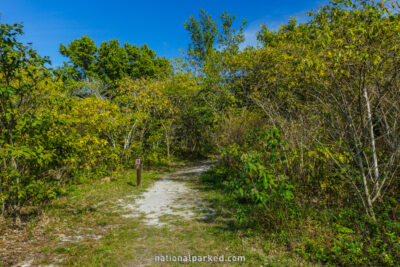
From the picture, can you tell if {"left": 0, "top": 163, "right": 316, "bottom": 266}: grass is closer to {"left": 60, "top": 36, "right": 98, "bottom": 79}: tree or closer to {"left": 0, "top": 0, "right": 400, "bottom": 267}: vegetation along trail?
{"left": 0, "top": 0, "right": 400, "bottom": 267}: vegetation along trail

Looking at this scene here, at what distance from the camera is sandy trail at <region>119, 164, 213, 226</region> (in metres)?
6.97

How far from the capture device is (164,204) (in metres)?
8.23

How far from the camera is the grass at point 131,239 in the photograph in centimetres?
Answer: 431

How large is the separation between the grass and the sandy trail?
28 cm

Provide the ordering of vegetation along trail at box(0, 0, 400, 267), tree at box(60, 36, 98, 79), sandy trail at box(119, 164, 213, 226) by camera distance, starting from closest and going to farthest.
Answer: vegetation along trail at box(0, 0, 400, 267), sandy trail at box(119, 164, 213, 226), tree at box(60, 36, 98, 79)

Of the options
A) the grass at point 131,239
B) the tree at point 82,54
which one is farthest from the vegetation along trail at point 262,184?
the tree at point 82,54

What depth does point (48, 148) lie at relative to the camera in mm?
6059

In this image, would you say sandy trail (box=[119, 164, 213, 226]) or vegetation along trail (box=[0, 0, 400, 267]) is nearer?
vegetation along trail (box=[0, 0, 400, 267])

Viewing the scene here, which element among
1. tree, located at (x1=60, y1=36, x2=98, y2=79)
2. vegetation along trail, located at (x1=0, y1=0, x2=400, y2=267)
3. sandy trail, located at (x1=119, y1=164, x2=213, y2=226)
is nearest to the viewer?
vegetation along trail, located at (x1=0, y1=0, x2=400, y2=267)

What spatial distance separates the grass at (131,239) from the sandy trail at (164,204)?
282 millimetres

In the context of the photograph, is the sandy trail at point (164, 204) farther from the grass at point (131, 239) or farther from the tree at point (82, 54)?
the tree at point (82, 54)

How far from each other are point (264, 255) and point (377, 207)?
9.34 feet

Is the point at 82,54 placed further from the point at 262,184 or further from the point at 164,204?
the point at 262,184

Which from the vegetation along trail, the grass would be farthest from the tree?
the grass
